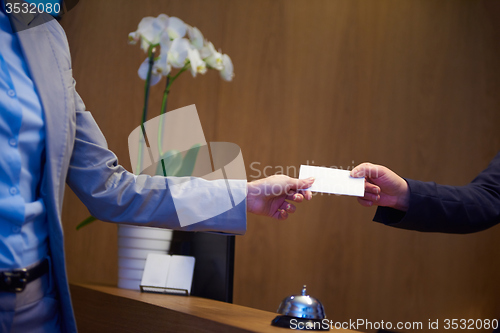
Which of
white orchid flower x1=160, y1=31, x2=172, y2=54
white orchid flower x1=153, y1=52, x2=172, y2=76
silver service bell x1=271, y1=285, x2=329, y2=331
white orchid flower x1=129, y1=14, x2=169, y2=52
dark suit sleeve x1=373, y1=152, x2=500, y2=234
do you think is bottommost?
silver service bell x1=271, y1=285, x2=329, y2=331

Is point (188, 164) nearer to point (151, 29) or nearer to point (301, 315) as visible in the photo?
point (151, 29)

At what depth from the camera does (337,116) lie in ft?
8.24

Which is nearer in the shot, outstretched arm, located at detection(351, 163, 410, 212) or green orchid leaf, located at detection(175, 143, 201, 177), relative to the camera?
outstretched arm, located at detection(351, 163, 410, 212)

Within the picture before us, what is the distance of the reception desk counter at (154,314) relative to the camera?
1017 millimetres

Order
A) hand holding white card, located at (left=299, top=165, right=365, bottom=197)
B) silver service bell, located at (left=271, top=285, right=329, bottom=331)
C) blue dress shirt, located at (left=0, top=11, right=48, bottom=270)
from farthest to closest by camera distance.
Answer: hand holding white card, located at (left=299, top=165, right=365, bottom=197), silver service bell, located at (left=271, top=285, right=329, bottom=331), blue dress shirt, located at (left=0, top=11, right=48, bottom=270)

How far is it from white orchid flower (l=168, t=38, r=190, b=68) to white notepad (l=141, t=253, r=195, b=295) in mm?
595

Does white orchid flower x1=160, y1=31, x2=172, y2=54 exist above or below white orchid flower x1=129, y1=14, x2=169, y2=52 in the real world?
below

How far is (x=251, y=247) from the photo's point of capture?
2.30 metres

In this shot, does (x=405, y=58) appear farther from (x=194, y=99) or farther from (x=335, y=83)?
(x=194, y=99)

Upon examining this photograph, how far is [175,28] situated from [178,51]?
0.08 metres

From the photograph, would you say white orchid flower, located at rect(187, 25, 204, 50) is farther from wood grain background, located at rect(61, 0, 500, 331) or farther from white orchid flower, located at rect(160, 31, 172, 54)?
wood grain background, located at rect(61, 0, 500, 331)

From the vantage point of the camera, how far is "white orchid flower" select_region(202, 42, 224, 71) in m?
1.57

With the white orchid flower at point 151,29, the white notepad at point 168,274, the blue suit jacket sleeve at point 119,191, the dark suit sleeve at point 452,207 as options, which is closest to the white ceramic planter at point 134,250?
the white notepad at point 168,274

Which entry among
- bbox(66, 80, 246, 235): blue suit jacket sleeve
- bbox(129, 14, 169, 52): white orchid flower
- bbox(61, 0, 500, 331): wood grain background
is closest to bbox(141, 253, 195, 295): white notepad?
bbox(66, 80, 246, 235): blue suit jacket sleeve
